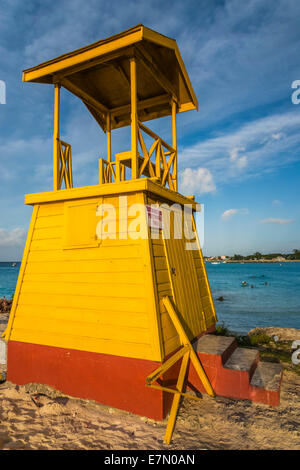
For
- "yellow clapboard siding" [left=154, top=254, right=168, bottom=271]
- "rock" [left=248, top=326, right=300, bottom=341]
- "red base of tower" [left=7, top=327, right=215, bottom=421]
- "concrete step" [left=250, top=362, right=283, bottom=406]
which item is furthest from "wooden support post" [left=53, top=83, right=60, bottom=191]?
"rock" [left=248, top=326, right=300, bottom=341]

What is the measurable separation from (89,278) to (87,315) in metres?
0.69

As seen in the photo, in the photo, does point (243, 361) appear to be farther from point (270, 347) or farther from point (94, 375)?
point (270, 347)

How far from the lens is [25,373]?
18.6 ft

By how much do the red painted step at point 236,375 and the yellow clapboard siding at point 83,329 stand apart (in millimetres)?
1636

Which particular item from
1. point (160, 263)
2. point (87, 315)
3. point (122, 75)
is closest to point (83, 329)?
point (87, 315)

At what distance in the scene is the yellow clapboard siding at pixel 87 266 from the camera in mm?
4832

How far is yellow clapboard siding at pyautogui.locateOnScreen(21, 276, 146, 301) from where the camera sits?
15.6 feet

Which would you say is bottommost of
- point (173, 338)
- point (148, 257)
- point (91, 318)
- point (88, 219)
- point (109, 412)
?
point (109, 412)

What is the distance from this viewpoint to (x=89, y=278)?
17.3ft

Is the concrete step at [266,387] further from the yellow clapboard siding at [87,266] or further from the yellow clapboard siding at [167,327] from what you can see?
the yellow clapboard siding at [87,266]
